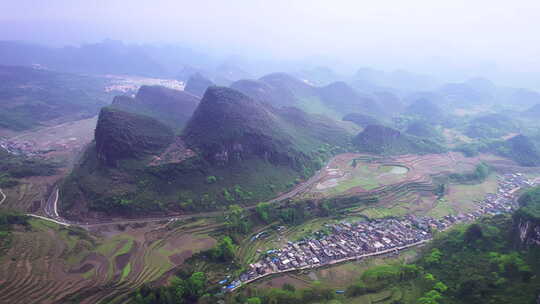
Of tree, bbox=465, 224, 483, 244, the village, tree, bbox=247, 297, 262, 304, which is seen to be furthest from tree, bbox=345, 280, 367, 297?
tree, bbox=465, 224, 483, 244

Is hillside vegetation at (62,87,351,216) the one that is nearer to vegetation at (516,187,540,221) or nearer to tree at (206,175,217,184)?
tree at (206,175,217,184)

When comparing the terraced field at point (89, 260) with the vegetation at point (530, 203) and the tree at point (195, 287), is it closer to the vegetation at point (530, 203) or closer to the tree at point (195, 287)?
the tree at point (195, 287)

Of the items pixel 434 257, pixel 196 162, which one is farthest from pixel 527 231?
pixel 196 162

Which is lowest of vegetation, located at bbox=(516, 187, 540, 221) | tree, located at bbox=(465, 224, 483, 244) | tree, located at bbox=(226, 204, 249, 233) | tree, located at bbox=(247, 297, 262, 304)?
tree, located at bbox=(247, 297, 262, 304)

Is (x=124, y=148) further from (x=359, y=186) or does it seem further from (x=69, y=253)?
(x=359, y=186)

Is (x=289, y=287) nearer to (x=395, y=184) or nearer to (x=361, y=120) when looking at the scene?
(x=395, y=184)

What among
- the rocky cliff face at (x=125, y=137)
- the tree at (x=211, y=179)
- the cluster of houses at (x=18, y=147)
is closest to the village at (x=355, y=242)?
the tree at (x=211, y=179)
